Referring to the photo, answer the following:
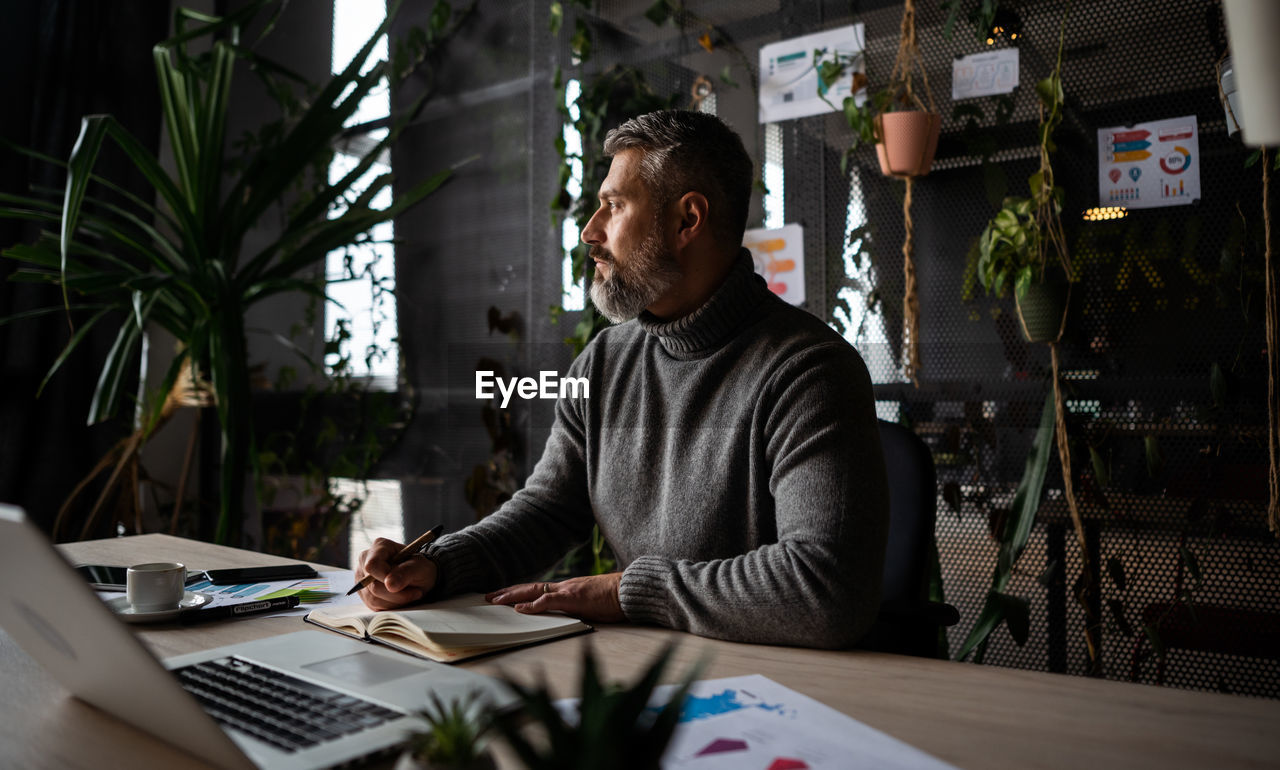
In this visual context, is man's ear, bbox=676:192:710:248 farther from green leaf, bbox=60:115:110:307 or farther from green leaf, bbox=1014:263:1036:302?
green leaf, bbox=60:115:110:307

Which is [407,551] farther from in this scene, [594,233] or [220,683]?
[594,233]

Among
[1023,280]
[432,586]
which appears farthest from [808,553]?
[1023,280]

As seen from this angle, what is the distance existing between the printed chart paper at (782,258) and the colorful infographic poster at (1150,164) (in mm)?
712

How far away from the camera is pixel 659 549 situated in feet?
4.90

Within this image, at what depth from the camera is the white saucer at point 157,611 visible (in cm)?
110

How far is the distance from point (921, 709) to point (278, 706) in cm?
58

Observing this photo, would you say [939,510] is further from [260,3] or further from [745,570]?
[260,3]

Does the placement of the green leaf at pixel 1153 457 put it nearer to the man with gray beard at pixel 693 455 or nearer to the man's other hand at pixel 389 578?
the man with gray beard at pixel 693 455

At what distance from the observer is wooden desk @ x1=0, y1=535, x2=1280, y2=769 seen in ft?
2.31

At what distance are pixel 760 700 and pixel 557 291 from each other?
6.68ft

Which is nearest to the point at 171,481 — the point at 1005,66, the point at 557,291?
the point at 557,291

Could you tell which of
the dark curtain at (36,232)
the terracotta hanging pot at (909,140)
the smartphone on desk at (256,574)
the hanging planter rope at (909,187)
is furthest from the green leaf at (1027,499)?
the dark curtain at (36,232)

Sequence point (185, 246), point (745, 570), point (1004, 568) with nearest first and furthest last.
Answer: point (745, 570)
point (1004, 568)
point (185, 246)

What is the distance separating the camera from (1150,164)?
1.90 metres
